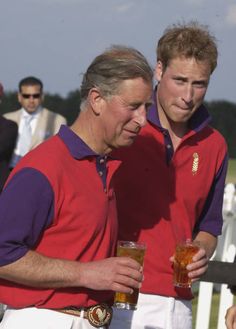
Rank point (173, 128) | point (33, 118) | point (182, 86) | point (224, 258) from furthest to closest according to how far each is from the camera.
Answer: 1. point (33, 118)
2. point (224, 258)
3. point (173, 128)
4. point (182, 86)

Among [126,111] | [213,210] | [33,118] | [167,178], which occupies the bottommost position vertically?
[213,210]

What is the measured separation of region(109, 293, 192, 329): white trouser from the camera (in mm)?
4914

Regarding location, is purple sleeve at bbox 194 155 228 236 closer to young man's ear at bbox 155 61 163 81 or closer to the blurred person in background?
young man's ear at bbox 155 61 163 81

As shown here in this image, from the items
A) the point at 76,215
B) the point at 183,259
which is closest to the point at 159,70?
the point at 183,259

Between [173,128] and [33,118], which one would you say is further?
[33,118]

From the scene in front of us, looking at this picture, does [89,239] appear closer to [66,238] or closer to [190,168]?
[66,238]

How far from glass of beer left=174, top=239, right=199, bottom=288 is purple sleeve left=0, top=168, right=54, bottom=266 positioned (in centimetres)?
88

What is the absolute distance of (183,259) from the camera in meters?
4.54

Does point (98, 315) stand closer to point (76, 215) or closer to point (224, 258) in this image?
point (76, 215)

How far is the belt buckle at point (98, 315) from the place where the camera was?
4059mm

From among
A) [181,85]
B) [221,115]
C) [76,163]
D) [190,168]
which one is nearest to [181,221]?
[190,168]

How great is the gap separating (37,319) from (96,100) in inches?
32.5

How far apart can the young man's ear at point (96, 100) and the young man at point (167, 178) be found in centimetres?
80

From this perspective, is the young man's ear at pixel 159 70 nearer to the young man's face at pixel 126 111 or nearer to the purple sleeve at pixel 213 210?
the purple sleeve at pixel 213 210
